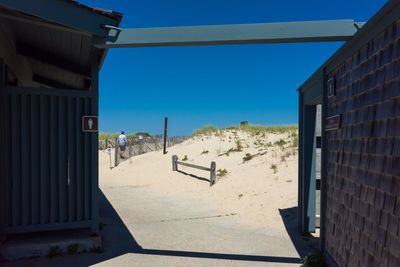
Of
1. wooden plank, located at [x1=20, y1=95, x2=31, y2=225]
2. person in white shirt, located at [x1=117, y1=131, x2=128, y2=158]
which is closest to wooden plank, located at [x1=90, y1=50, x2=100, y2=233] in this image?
wooden plank, located at [x1=20, y1=95, x2=31, y2=225]

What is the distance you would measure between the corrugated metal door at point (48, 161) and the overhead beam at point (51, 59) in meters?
1.93

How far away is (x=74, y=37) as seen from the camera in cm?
592

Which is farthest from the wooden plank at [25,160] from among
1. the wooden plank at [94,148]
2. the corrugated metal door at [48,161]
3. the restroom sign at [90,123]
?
the wooden plank at [94,148]

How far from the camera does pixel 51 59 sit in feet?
25.7

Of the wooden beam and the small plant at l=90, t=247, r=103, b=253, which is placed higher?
the wooden beam

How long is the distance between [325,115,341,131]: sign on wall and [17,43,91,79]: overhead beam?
5.24 m

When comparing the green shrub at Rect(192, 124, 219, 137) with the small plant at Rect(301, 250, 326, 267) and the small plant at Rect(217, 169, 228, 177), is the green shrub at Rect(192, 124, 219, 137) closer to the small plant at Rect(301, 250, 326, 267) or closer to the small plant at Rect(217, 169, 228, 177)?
the small plant at Rect(217, 169, 228, 177)

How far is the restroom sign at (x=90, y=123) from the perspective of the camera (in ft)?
19.9

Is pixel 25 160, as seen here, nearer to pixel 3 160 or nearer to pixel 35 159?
pixel 35 159

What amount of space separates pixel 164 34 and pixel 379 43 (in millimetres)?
2796

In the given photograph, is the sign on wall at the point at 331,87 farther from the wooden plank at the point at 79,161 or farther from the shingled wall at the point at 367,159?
the wooden plank at the point at 79,161

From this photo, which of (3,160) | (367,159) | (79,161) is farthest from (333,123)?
(3,160)

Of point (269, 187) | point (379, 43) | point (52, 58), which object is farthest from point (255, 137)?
point (379, 43)

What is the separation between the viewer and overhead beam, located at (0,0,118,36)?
14.6 ft
